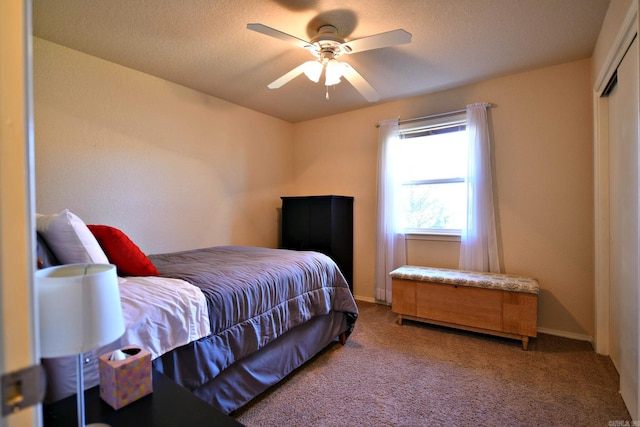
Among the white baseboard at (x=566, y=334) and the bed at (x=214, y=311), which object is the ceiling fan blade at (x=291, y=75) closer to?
the bed at (x=214, y=311)

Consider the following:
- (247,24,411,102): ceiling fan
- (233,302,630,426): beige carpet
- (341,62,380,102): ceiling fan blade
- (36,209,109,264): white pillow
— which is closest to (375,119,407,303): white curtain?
(233,302,630,426): beige carpet

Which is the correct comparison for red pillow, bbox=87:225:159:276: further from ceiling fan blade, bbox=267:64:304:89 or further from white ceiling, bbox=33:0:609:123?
ceiling fan blade, bbox=267:64:304:89

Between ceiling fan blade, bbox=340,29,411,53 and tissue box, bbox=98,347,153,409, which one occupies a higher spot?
ceiling fan blade, bbox=340,29,411,53

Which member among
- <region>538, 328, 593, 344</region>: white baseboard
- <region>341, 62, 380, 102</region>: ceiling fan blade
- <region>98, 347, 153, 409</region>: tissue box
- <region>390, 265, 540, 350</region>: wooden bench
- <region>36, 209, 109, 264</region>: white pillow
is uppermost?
<region>341, 62, 380, 102</region>: ceiling fan blade

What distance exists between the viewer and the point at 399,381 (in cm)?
204

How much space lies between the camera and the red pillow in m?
1.71

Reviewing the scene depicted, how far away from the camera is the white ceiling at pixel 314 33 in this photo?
1.96 metres

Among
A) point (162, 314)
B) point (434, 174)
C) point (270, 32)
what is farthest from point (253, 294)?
point (434, 174)

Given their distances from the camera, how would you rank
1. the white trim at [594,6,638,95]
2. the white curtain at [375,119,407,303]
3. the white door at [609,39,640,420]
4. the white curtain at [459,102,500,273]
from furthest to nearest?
the white curtain at [375,119,407,303] → the white curtain at [459,102,500,273] → the white door at [609,39,640,420] → the white trim at [594,6,638,95]

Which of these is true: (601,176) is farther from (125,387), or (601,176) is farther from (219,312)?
(125,387)

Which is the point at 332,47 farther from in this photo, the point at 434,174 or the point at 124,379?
the point at 124,379

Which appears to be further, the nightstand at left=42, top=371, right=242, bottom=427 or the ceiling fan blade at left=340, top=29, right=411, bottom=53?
the ceiling fan blade at left=340, top=29, right=411, bottom=53

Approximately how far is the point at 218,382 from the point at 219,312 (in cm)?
38

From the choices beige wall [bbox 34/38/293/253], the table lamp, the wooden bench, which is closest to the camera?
the table lamp
